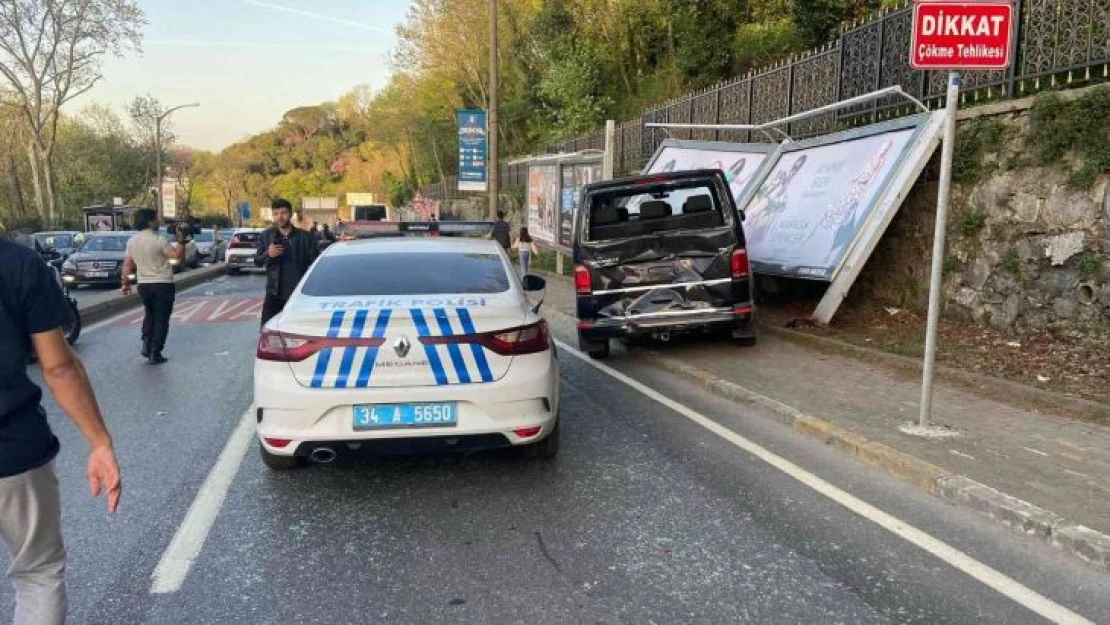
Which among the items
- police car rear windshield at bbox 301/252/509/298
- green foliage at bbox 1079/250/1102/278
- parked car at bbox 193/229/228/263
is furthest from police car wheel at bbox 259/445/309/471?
parked car at bbox 193/229/228/263

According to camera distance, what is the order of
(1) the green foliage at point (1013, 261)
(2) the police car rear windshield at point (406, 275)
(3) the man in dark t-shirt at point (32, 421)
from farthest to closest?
(1) the green foliage at point (1013, 261) → (2) the police car rear windshield at point (406, 275) → (3) the man in dark t-shirt at point (32, 421)

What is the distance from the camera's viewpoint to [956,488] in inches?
179

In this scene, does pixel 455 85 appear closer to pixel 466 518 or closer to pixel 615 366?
pixel 615 366

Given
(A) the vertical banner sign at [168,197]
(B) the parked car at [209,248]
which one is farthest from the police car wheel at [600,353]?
(A) the vertical banner sign at [168,197]

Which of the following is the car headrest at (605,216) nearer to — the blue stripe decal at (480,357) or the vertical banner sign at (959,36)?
the vertical banner sign at (959,36)

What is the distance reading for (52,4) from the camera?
144ft

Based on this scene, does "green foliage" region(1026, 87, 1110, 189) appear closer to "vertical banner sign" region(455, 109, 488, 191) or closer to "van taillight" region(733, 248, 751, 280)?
"van taillight" region(733, 248, 751, 280)

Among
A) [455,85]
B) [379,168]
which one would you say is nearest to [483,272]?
[455,85]

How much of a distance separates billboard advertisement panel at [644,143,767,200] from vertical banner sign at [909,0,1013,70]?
23.9ft

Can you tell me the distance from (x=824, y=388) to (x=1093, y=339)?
248 cm

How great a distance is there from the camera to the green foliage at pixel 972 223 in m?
8.59

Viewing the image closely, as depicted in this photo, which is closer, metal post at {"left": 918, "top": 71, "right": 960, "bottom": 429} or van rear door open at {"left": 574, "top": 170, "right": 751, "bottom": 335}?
metal post at {"left": 918, "top": 71, "right": 960, "bottom": 429}

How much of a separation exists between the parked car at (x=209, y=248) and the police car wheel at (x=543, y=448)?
3134cm

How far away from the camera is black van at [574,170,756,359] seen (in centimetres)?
847
